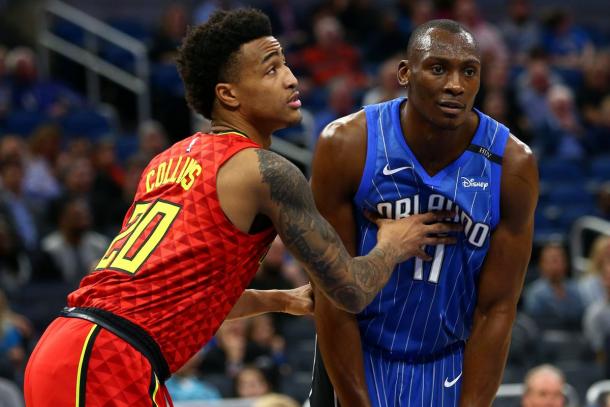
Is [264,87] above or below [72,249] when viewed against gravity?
above

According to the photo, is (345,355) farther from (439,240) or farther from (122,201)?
(122,201)

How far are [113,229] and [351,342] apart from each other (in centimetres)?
675

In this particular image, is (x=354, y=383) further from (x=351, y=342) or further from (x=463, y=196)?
(x=463, y=196)

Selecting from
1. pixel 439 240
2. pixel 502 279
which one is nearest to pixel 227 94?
pixel 439 240

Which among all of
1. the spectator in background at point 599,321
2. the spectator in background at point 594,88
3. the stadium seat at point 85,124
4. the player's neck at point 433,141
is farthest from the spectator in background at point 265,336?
the spectator in background at point 594,88

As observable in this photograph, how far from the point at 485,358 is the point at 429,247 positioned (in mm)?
480

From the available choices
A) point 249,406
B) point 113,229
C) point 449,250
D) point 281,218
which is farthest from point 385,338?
point 113,229

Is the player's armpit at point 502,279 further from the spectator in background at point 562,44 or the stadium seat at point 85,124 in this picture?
the spectator in background at point 562,44

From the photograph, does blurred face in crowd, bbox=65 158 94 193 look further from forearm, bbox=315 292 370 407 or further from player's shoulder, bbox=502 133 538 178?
player's shoulder, bbox=502 133 538 178

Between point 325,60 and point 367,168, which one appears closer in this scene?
point 367,168

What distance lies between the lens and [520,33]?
15625 millimetres

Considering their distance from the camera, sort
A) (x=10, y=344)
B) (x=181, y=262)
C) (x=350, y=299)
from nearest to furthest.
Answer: (x=181, y=262)
(x=350, y=299)
(x=10, y=344)

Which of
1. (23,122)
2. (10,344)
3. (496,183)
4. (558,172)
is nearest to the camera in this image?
(496,183)

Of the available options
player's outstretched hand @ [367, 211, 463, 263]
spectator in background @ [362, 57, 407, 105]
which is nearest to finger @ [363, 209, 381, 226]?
player's outstretched hand @ [367, 211, 463, 263]
